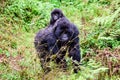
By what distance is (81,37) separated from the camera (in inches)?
308

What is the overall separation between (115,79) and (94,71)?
0.41 meters

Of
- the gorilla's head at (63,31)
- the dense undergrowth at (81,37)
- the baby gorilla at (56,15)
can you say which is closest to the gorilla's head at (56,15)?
the baby gorilla at (56,15)

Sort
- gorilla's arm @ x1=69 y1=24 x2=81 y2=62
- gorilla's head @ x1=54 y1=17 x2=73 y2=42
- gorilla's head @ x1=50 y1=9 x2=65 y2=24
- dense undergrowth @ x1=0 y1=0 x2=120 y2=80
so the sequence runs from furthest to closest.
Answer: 1. gorilla's head @ x1=50 y1=9 x2=65 y2=24
2. gorilla's arm @ x1=69 y1=24 x2=81 y2=62
3. gorilla's head @ x1=54 y1=17 x2=73 y2=42
4. dense undergrowth @ x1=0 y1=0 x2=120 y2=80

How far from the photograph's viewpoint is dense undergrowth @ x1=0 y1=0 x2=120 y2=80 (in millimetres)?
5359

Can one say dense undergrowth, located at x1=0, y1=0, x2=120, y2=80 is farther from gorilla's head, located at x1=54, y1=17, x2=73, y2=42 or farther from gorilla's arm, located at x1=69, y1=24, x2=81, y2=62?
gorilla's head, located at x1=54, y1=17, x2=73, y2=42

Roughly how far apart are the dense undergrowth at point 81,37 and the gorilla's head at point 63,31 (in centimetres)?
47

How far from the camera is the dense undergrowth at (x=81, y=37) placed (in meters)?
5.36

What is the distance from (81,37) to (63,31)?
165 cm

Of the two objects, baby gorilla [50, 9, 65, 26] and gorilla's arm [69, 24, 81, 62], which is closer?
gorilla's arm [69, 24, 81, 62]

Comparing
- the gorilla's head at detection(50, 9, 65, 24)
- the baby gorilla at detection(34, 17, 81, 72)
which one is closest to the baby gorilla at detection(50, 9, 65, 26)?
the gorilla's head at detection(50, 9, 65, 24)

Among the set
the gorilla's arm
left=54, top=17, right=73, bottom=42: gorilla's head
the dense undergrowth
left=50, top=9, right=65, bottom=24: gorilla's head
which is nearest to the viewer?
the dense undergrowth

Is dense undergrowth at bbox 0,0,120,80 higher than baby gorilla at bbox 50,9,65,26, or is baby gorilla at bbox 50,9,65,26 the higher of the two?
baby gorilla at bbox 50,9,65,26

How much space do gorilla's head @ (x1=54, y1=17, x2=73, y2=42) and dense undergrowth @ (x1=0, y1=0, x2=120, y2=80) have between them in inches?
18.5

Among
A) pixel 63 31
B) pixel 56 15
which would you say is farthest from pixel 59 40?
pixel 56 15
